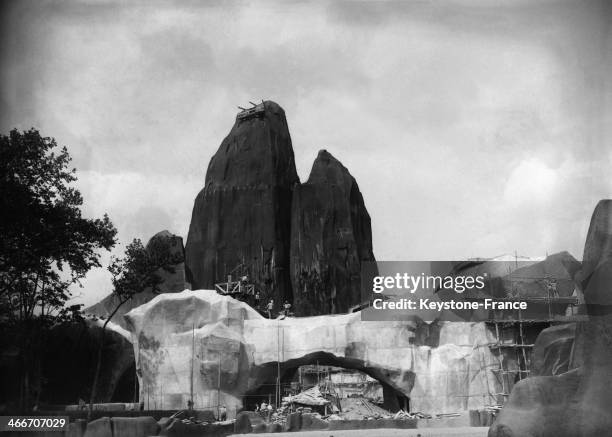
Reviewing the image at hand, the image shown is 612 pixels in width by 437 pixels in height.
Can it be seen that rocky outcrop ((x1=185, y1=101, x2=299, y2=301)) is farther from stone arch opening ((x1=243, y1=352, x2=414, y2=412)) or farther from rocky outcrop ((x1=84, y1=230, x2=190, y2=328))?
stone arch opening ((x1=243, y1=352, x2=414, y2=412))

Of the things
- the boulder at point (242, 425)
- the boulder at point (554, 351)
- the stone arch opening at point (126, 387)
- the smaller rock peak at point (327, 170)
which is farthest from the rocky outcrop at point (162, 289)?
the boulder at point (554, 351)

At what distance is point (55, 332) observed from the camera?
3988 cm

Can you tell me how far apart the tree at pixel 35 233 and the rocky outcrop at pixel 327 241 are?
26763 millimetres

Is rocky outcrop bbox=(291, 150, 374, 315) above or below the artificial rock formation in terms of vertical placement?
above

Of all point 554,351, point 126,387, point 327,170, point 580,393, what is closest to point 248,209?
point 327,170

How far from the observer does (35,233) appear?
95.1 ft

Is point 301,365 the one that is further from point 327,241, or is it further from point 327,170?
point 327,170

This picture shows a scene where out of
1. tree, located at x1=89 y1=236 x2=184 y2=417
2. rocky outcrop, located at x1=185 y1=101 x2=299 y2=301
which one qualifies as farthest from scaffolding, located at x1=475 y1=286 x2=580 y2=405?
rocky outcrop, located at x1=185 y1=101 x2=299 y2=301

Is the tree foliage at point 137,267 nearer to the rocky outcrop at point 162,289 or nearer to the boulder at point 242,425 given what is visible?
the boulder at point 242,425

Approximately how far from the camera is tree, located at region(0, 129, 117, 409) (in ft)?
91.2

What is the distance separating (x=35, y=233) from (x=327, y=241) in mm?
33570

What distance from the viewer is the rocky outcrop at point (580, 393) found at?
13.5 metres

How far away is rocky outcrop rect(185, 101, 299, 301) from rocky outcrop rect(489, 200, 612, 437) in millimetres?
45119

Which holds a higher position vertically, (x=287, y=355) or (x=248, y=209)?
(x=248, y=209)
